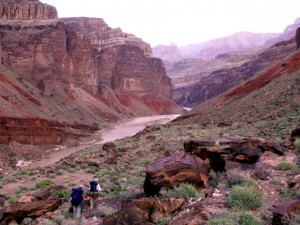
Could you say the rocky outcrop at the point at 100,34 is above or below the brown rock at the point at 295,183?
above

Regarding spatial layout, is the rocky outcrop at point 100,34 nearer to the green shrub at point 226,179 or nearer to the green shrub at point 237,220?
the green shrub at point 226,179

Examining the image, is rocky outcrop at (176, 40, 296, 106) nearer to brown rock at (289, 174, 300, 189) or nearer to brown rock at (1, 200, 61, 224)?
brown rock at (289, 174, 300, 189)

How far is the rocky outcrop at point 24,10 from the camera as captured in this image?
312 feet

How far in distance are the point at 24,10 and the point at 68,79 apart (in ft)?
79.1

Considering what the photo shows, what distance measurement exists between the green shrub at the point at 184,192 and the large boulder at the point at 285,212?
2.57 metres

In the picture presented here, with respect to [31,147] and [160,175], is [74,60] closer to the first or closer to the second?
[31,147]

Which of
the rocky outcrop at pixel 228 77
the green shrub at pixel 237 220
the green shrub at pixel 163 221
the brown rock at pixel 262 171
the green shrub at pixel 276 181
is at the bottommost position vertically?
the rocky outcrop at pixel 228 77

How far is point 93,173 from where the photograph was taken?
18609 mm

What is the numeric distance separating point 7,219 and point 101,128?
215 feet

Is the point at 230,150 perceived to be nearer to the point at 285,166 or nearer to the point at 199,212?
the point at 285,166

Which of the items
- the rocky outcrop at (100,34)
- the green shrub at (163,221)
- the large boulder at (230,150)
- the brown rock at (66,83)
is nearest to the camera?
the green shrub at (163,221)

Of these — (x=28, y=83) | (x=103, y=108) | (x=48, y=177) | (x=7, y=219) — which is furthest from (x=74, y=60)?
(x=7, y=219)

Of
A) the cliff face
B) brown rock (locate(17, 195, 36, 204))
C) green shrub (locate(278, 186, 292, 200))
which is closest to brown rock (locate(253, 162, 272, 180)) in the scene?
green shrub (locate(278, 186, 292, 200))

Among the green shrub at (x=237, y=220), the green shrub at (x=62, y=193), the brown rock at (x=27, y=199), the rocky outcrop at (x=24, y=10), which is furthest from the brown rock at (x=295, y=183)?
the rocky outcrop at (x=24, y=10)
